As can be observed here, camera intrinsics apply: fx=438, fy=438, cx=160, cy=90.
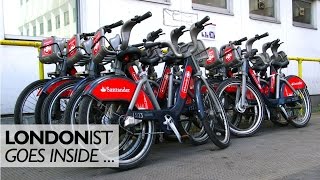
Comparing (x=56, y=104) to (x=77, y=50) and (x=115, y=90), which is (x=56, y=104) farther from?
(x=115, y=90)

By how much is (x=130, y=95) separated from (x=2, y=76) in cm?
235

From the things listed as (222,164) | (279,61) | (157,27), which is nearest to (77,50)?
(222,164)

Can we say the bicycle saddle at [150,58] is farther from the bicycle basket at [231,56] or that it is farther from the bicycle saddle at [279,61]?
the bicycle saddle at [279,61]

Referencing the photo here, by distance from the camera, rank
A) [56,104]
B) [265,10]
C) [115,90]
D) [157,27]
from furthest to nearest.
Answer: [265,10] < [157,27] < [56,104] < [115,90]

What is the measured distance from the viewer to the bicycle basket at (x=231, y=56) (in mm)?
5918

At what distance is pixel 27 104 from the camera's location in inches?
192

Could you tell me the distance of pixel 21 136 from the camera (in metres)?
4.73

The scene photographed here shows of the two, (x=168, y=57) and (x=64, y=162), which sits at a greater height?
(x=168, y=57)

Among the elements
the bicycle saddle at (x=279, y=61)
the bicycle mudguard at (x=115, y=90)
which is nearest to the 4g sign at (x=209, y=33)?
the bicycle saddle at (x=279, y=61)

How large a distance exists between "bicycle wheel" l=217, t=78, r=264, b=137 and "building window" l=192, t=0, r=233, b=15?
2.62 meters

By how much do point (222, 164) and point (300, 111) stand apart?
10.3 feet

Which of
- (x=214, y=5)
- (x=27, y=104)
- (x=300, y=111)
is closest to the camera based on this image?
(x=27, y=104)

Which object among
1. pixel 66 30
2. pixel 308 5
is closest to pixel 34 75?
pixel 66 30

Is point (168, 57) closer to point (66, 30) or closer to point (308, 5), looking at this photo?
point (66, 30)
